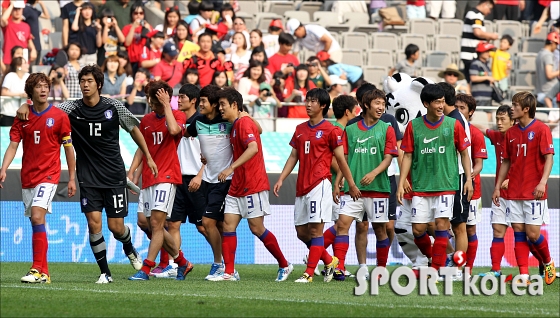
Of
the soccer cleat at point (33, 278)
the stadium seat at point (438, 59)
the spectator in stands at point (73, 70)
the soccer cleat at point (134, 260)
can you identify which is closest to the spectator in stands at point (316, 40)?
the stadium seat at point (438, 59)

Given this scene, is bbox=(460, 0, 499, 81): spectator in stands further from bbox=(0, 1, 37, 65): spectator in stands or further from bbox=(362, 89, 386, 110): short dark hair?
bbox=(362, 89, 386, 110): short dark hair

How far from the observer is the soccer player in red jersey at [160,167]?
463 inches

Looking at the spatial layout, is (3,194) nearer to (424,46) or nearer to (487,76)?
(487,76)

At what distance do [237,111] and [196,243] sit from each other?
481cm

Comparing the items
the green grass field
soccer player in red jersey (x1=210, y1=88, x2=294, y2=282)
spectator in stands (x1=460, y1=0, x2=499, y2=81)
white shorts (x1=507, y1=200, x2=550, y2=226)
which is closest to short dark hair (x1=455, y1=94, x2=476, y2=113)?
white shorts (x1=507, y1=200, x2=550, y2=226)

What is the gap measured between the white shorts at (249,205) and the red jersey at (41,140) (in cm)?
196

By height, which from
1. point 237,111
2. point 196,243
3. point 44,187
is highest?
point 237,111

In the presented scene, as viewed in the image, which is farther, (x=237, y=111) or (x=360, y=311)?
(x=237, y=111)

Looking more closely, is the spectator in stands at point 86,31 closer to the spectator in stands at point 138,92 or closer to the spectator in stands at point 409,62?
the spectator in stands at point 138,92

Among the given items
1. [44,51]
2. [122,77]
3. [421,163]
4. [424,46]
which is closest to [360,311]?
[421,163]

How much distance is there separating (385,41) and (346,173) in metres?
12.5

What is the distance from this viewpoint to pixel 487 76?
20859 millimetres

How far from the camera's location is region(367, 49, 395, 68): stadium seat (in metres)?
22.8

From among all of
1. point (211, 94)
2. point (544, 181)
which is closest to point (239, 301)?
point (211, 94)
